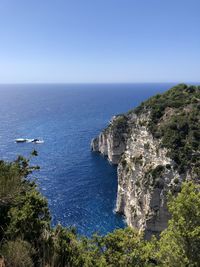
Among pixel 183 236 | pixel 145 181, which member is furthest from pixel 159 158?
pixel 183 236

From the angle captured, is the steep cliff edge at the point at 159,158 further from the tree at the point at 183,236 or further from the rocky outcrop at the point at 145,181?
the tree at the point at 183,236

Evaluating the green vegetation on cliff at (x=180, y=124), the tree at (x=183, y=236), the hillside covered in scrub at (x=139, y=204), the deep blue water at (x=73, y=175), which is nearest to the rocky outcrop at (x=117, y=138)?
the hillside covered in scrub at (x=139, y=204)

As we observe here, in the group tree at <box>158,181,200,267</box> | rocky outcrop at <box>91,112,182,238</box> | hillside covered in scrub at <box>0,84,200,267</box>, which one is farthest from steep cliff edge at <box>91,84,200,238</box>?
tree at <box>158,181,200,267</box>

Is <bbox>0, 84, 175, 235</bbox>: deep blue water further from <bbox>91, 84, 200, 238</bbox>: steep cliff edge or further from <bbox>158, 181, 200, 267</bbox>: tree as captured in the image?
<bbox>158, 181, 200, 267</bbox>: tree

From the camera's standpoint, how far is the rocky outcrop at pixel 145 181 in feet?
195

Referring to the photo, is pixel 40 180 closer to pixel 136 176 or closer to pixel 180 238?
pixel 136 176

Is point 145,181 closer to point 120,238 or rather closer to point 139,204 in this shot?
point 139,204

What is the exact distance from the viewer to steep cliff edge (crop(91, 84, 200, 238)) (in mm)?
59531

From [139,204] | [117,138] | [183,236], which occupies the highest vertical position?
[183,236]

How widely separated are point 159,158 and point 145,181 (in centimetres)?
547

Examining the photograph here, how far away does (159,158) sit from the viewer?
6569cm

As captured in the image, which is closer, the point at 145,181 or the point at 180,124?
→ the point at 145,181

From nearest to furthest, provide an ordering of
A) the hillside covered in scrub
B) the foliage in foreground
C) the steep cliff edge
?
the hillside covered in scrub → the foliage in foreground → the steep cliff edge

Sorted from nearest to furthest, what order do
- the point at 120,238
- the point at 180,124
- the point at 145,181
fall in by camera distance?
the point at 120,238 → the point at 145,181 → the point at 180,124
